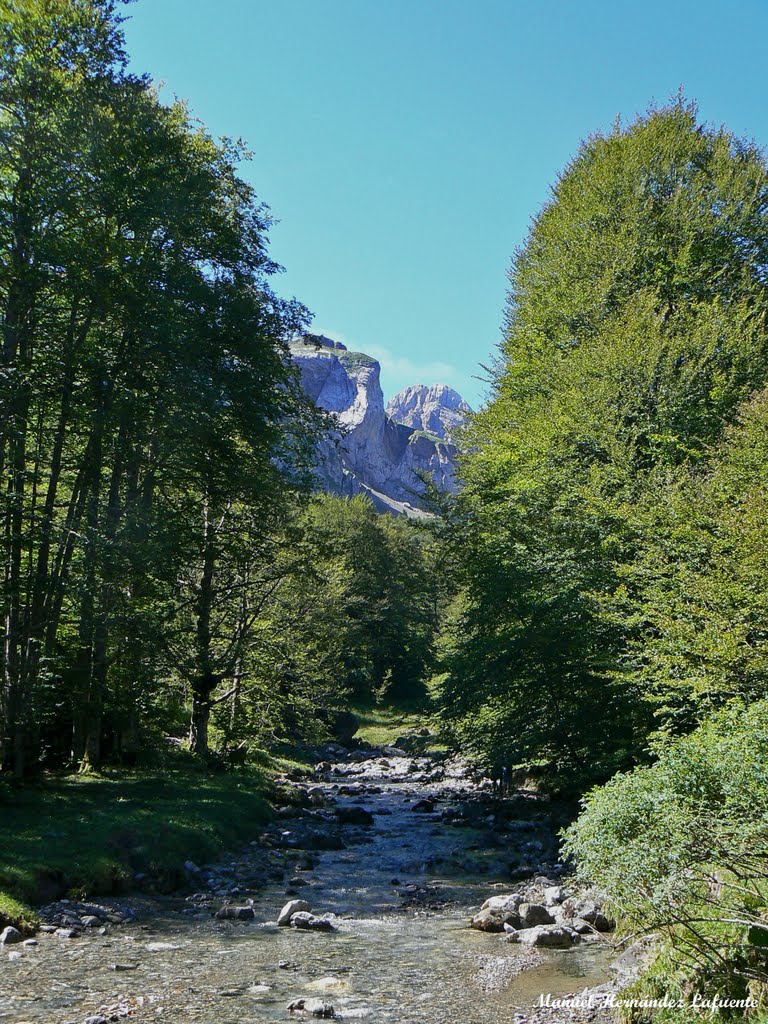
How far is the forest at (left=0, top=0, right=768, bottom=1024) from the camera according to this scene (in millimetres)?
18469

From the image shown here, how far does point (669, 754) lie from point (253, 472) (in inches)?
761

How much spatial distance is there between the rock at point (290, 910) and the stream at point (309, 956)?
0.19 metres

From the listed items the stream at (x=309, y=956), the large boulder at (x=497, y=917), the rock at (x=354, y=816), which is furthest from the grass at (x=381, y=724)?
the large boulder at (x=497, y=917)

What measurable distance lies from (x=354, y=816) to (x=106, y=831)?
11017 mm

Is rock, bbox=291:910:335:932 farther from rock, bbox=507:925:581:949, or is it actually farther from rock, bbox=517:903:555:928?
rock, bbox=517:903:555:928

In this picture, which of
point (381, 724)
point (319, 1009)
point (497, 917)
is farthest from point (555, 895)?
point (381, 724)

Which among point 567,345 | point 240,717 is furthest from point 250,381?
point 240,717

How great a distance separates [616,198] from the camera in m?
29.9

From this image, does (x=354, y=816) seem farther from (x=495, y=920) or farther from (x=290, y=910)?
(x=495, y=920)

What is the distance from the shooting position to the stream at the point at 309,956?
9.45 metres

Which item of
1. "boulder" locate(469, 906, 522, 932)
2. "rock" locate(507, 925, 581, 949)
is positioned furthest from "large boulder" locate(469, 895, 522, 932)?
"rock" locate(507, 925, 581, 949)

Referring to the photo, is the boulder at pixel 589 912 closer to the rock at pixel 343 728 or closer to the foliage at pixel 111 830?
the foliage at pixel 111 830

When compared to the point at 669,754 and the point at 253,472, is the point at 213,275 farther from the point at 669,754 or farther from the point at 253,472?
the point at 669,754

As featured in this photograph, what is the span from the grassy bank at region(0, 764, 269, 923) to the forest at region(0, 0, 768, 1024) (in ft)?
6.04
